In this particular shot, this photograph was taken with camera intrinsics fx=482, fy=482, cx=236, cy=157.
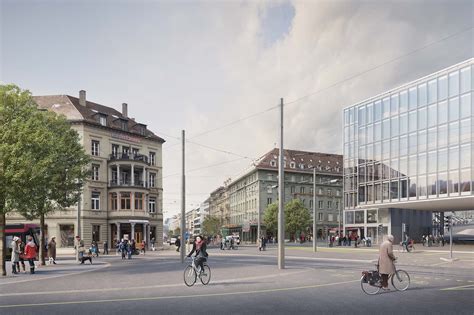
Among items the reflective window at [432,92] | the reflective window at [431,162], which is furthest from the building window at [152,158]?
the reflective window at [432,92]

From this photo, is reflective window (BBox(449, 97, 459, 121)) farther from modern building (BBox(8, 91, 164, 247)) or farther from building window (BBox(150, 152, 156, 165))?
building window (BBox(150, 152, 156, 165))

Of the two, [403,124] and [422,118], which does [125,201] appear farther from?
[422,118]

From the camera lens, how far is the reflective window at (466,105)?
163ft

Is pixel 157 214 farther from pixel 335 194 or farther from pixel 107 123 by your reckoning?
pixel 335 194

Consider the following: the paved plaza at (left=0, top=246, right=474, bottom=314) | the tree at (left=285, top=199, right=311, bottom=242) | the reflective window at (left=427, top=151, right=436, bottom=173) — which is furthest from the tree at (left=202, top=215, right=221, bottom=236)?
the paved plaza at (left=0, top=246, right=474, bottom=314)

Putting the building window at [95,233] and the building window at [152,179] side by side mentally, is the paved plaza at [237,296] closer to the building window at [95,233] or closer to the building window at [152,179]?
the building window at [95,233]

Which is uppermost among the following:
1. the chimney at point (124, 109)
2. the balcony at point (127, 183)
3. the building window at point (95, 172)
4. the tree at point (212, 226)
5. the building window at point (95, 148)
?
the chimney at point (124, 109)

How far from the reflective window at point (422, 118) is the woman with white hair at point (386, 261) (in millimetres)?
45221

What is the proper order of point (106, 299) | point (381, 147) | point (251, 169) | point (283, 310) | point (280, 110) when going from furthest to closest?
point (251, 169), point (381, 147), point (280, 110), point (106, 299), point (283, 310)

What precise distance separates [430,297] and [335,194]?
3814 inches

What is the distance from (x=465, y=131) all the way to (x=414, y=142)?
25.4 ft

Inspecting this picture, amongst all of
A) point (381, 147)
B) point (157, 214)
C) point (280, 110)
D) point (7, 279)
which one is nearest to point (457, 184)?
point (381, 147)

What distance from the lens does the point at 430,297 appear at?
44.5 feet

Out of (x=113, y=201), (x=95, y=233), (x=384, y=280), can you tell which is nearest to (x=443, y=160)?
(x=113, y=201)
